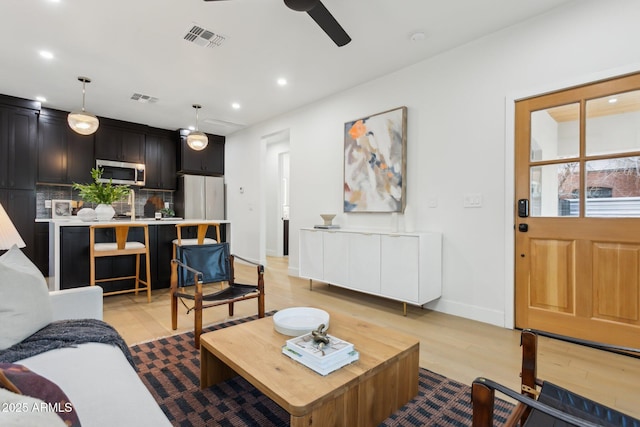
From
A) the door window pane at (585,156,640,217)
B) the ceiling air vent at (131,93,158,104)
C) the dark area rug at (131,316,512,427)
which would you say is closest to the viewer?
the dark area rug at (131,316,512,427)

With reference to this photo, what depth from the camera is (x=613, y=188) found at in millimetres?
2373

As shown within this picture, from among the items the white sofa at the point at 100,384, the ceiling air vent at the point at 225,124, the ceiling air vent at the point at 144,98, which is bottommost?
the white sofa at the point at 100,384

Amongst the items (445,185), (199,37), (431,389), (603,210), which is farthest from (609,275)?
(199,37)

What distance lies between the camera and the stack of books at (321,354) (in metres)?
1.37

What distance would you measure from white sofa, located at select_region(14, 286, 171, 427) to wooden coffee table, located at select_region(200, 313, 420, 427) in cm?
42

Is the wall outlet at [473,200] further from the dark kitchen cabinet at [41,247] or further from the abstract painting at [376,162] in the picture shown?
the dark kitchen cabinet at [41,247]

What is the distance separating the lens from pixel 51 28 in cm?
292

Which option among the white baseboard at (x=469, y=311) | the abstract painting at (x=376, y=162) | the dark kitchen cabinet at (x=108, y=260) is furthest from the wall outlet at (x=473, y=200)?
the dark kitchen cabinet at (x=108, y=260)

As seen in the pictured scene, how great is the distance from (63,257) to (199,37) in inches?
109

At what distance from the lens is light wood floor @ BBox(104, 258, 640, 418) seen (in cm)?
195

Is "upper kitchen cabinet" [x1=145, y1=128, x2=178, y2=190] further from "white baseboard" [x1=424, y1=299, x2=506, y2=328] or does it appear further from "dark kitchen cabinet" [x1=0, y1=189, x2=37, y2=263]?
"white baseboard" [x1=424, y1=299, x2=506, y2=328]

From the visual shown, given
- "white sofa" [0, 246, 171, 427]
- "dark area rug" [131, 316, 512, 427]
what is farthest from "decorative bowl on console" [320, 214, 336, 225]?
"white sofa" [0, 246, 171, 427]

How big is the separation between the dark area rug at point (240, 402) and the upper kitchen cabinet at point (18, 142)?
465 cm

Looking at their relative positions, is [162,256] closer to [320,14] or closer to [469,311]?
[320,14]
